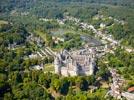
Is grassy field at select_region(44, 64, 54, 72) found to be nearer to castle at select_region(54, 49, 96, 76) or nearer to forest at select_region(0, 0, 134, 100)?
forest at select_region(0, 0, 134, 100)

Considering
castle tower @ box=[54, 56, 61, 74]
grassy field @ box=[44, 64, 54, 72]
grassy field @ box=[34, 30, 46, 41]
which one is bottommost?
grassy field @ box=[34, 30, 46, 41]

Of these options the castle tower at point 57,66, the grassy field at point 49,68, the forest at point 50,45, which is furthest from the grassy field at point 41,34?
the castle tower at point 57,66

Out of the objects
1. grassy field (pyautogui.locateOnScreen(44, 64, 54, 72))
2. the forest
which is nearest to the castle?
the forest

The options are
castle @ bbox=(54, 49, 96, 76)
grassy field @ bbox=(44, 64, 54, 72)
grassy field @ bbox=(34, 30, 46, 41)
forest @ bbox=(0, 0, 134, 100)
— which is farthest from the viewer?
grassy field @ bbox=(34, 30, 46, 41)

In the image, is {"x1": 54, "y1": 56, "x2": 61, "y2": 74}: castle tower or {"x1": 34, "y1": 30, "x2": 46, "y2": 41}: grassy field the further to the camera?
{"x1": 34, "y1": 30, "x2": 46, "y2": 41}: grassy field

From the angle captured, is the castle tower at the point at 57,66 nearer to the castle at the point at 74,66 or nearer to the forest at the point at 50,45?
the castle at the point at 74,66

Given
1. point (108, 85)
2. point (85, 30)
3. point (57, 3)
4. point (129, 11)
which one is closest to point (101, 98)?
point (108, 85)

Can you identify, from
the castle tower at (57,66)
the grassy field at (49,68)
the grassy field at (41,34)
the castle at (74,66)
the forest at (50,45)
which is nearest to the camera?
the forest at (50,45)

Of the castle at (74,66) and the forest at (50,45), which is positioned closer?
the forest at (50,45)

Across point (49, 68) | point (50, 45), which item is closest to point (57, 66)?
point (49, 68)

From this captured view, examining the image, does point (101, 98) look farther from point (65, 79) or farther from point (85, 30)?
point (85, 30)

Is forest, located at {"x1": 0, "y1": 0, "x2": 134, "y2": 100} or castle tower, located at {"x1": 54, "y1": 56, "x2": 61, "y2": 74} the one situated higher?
castle tower, located at {"x1": 54, "y1": 56, "x2": 61, "y2": 74}

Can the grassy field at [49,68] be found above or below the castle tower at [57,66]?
below
